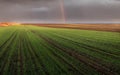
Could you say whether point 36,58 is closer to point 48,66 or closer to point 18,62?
point 18,62

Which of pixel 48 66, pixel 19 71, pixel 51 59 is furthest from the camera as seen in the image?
pixel 51 59

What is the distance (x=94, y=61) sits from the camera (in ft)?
61.5

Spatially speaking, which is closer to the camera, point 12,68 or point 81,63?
point 12,68

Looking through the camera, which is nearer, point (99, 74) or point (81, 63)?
point (99, 74)

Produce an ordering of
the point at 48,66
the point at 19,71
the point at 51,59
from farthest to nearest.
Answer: the point at 51,59
the point at 48,66
the point at 19,71

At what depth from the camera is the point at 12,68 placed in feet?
54.1

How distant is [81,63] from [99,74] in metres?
3.55

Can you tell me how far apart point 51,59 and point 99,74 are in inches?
243

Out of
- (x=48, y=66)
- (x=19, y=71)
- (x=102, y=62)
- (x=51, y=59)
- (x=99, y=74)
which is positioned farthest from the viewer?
(x=51, y=59)

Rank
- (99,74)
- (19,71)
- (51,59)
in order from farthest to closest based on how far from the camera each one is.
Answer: (51,59) → (19,71) → (99,74)

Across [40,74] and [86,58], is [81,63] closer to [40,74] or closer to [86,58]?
[86,58]

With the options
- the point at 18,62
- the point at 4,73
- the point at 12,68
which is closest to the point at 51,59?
the point at 18,62

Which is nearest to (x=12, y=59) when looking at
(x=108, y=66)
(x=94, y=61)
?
(x=94, y=61)

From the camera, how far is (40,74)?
48.4 ft
